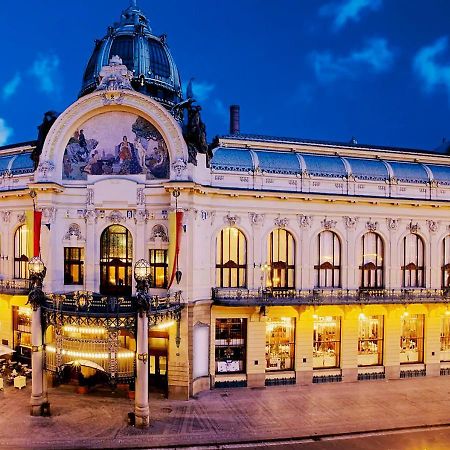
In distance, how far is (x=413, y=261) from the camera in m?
33.3

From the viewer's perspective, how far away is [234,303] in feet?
94.2

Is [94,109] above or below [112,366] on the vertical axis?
above

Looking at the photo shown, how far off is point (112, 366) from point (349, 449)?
12.1 meters

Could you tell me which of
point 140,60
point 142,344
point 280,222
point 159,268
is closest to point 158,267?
point 159,268

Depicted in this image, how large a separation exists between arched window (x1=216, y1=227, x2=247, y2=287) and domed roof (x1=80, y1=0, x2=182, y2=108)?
1376 cm

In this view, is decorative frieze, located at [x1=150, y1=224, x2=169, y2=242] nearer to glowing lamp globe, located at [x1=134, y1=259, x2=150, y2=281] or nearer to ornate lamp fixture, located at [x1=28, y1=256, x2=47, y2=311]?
glowing lamp globe, located at [x1=134, y1=259, x2=150, y2=281]

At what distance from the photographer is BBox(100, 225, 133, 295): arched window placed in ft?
96.2

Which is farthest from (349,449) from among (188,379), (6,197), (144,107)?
(6,197)

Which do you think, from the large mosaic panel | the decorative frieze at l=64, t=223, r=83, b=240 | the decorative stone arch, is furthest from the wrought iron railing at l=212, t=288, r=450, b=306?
the decorative frieze at l=64, t=223, r=83, b=240

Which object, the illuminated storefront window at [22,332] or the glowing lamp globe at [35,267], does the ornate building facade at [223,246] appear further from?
the glowing lamp globe at [35,267]

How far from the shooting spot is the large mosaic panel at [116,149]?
2914cm

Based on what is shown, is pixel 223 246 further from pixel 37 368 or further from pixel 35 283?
pixel 37 368

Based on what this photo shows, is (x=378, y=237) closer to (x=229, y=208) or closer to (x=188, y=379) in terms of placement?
(x=229, y=208)

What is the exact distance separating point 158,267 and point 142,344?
6.46 m
